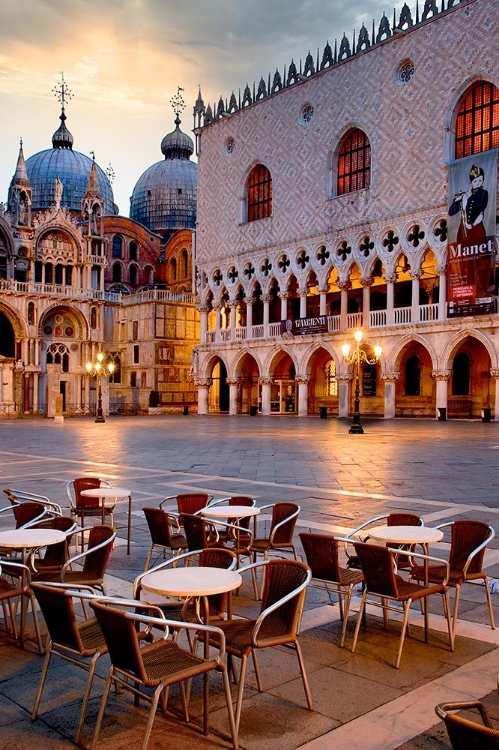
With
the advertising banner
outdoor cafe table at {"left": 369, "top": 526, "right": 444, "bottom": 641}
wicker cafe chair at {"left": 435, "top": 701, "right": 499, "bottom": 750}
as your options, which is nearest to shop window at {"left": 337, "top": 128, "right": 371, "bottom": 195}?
the advertising banner

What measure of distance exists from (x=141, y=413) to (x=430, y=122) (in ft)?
79.1

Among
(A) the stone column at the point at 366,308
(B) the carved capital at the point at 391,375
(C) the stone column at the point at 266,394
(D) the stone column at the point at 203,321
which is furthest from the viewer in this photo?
(D) the stone column at the point at 203,321

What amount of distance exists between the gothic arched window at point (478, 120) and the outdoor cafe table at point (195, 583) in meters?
29.3

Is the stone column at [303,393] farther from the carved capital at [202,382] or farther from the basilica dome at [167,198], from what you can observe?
the basilica dome at [167,198]

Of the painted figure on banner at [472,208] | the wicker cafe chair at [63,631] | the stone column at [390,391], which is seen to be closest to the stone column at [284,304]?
the stone column at [390,391]

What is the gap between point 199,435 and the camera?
79.2ft

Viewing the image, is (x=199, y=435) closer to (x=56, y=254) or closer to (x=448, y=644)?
(x=448, y=644)

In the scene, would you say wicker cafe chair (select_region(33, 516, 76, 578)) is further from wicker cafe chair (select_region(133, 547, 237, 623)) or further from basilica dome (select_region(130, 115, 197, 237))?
basilica dome (select_region(130, 115, 197, 237))

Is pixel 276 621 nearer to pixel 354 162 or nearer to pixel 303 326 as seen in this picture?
pixel 303 326

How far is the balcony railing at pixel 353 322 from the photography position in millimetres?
31984

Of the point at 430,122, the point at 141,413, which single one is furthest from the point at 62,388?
the point at 430,122

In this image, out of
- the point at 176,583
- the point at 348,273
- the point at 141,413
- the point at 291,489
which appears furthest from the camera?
the point at 141,413

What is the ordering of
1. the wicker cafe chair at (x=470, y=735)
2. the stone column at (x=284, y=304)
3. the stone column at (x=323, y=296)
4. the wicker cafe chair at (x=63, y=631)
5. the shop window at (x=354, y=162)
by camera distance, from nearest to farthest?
1. the wicker cafe chair at (x=470, y=735)
2. the wicker cafe chair at (x=63, y=631)
3. the shop window at (x=354, y=162)
4. the stone column at (x=323, y=296)
5. the stone column at (x=284, y=304)

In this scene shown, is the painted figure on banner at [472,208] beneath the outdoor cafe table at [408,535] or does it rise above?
above
